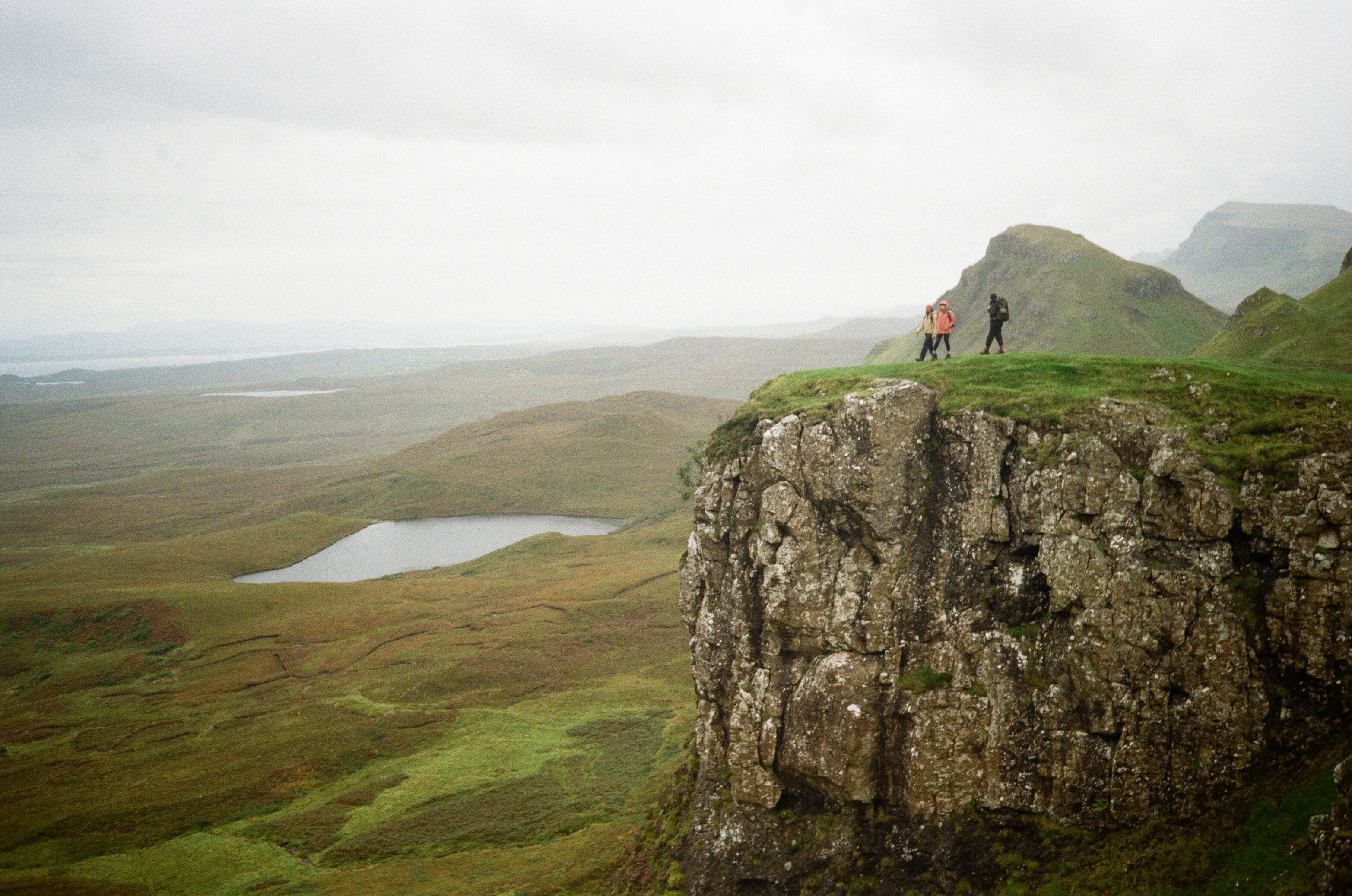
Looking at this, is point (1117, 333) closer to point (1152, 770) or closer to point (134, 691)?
point (1152, 770)

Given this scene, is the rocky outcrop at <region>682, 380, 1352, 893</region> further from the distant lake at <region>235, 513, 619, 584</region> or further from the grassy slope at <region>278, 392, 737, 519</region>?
the grassy slope at <region>278, 392, 737, 519</region>

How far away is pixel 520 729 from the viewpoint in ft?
204

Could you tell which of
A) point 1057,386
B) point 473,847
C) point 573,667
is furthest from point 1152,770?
point 573,667

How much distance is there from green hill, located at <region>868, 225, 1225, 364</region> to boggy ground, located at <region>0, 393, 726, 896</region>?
48.0 m

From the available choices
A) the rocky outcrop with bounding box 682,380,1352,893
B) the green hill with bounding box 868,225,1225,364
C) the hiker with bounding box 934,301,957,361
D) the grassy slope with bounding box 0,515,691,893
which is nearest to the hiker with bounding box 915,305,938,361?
the hiker with bounding box 934,301,957,361

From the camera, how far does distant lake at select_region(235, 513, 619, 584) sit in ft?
427

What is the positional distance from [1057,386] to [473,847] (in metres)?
43.3

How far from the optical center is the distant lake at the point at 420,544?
130000mm

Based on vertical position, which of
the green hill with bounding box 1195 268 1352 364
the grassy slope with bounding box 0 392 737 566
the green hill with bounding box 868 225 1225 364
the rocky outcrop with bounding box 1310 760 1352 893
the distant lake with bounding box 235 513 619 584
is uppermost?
the green hill with bounding box 868 225 1225 364

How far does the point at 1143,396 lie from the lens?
26.8 m

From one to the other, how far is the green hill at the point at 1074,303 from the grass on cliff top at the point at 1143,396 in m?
44.5

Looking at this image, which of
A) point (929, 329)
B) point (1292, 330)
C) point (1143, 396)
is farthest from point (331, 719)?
point (1292, 330)

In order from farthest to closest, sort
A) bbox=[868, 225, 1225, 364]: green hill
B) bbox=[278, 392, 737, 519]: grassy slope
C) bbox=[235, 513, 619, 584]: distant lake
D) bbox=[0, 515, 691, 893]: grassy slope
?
bbox=[278, 392, 737, 519]: grassy slope
bbox=[235, 513, 619, 584]: distant lake
bbox=[868, 225, 1225, 364]: green hill
bbox=[0, 515, 691, 893]: grassy slope

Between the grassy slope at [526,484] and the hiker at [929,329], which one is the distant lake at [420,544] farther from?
the hiker at [929,329]
